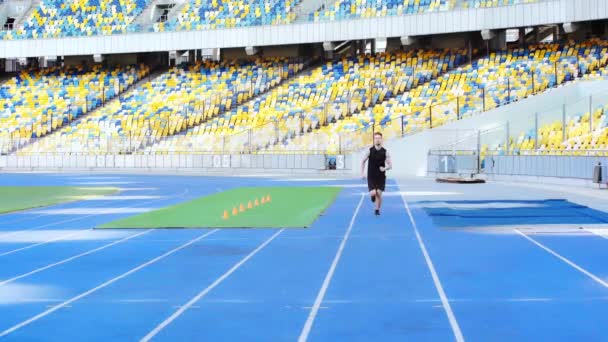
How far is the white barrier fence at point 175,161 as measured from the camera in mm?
49625

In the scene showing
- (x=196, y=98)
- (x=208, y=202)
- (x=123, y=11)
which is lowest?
(x=208, y=202)

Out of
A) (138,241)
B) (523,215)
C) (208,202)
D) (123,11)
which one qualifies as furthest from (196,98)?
(138,241)

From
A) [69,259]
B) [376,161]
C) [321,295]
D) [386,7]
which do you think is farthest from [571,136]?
[321,295]

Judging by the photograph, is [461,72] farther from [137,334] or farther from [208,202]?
[137,334]

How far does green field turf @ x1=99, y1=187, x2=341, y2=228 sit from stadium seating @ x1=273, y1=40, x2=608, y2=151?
56.7ft

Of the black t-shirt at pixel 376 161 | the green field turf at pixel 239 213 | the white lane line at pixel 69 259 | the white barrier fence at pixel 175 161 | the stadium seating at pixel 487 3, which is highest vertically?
the stadium seating at pixel 487 3

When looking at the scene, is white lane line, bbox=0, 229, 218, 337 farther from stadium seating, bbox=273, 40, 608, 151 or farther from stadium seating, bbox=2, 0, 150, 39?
stadium seating, bbox=2, 0, 150, 39

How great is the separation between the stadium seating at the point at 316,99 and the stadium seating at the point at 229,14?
457cm

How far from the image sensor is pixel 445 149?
44125 millimetres

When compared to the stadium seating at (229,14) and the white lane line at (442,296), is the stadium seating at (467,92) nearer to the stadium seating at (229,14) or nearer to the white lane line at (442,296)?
the stadium seating at (229,14)

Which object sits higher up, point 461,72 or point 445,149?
point 461,72

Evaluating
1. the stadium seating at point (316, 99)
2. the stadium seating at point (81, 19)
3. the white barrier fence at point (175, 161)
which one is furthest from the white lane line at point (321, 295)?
the stadium seating at point (81, 19)

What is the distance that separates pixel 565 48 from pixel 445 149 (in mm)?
10999

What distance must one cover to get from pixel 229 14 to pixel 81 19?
1078 centimetres
